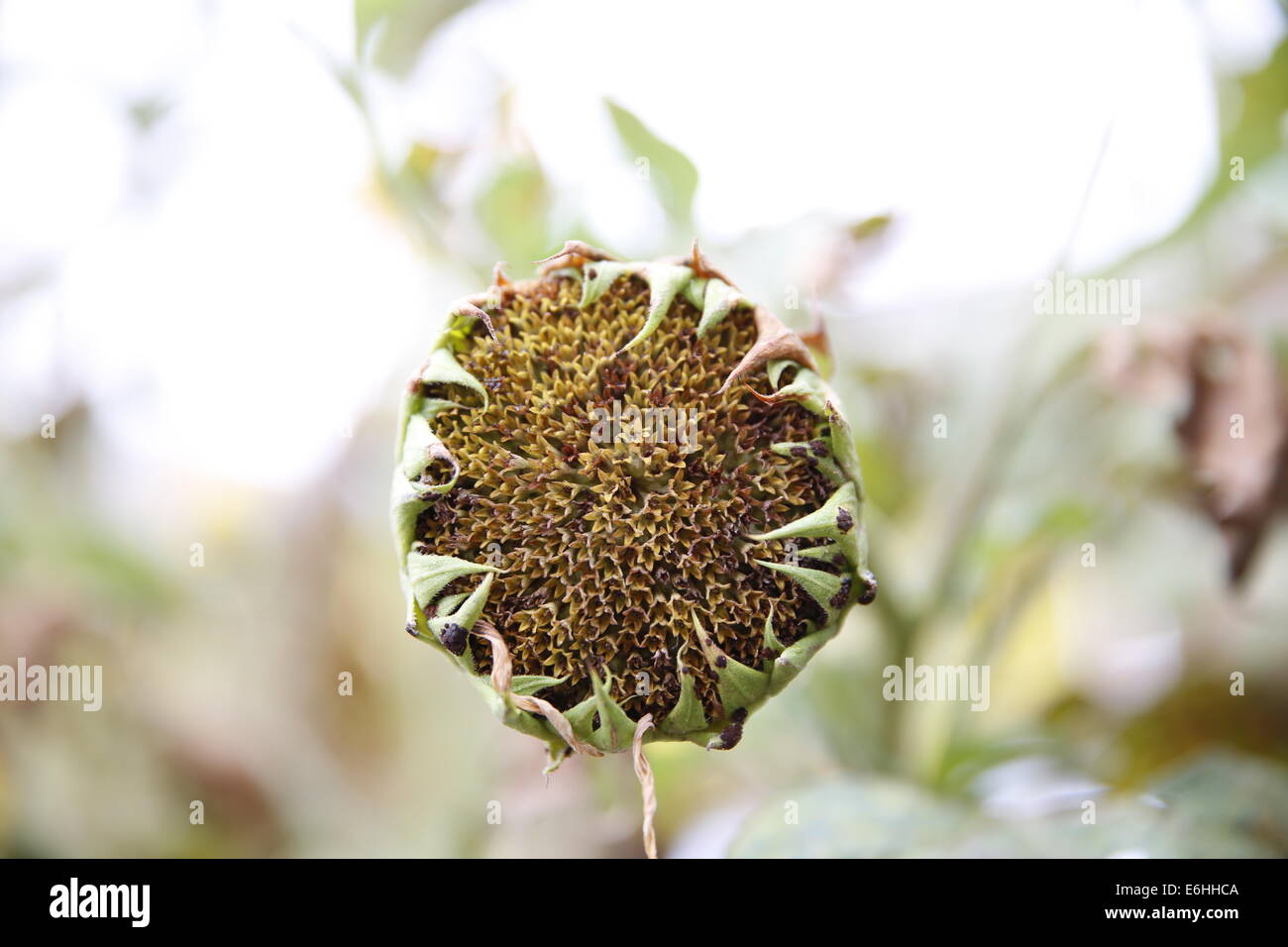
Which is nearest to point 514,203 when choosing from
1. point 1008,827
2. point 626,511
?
point 626,511

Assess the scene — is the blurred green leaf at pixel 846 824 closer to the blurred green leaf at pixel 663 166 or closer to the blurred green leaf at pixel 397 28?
the blurred green leaf at pixel 663 166

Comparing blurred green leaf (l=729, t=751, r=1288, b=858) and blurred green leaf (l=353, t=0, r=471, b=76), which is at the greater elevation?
blurred green leaf (l=353, t=0, r=471, b=76)

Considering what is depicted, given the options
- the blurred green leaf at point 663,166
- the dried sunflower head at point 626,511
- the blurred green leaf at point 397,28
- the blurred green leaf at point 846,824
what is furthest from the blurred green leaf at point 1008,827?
the blurred green leaf at point 397,28

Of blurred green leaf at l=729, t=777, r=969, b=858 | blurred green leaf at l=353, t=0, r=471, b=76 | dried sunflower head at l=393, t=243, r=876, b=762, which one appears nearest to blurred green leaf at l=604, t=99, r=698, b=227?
blurred green leaf at l=353, t=0, r=471, b=76

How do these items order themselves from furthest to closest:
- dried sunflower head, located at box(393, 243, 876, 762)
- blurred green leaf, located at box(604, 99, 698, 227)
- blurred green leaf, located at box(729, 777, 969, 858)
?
blurred green leaf, located at box(604, 99, 698, 227) < blurred green leaf, located at box(729, 777, 969, 858) < dried sunflower head, located at box(393, 243, 876, 762)

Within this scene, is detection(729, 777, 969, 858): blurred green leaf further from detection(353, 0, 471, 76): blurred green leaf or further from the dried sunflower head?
detection(353, 0, 471, 76): blurred green leaf
